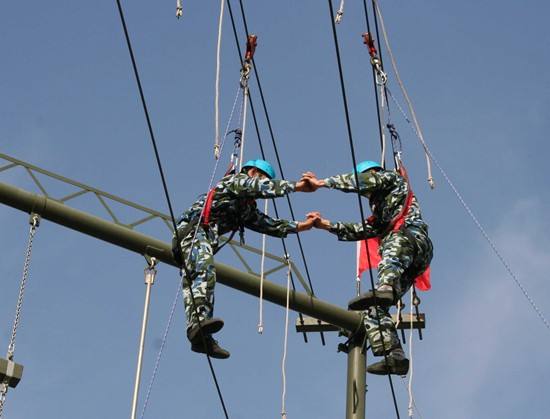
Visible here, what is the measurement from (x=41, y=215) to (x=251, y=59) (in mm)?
2621

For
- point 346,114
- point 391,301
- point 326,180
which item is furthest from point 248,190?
point 346,114

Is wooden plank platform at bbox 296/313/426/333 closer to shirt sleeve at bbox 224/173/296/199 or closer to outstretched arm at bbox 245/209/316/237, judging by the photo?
outstretched arm at bbox 245/209/316/237

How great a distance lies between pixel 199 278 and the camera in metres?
12.2

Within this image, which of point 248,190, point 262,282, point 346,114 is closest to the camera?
point 346,114

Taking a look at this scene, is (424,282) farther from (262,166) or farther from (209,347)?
(209,347)

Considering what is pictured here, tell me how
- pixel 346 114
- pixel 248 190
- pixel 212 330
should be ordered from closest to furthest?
pixel 346 114, pixel 212 330, pixel 248 190

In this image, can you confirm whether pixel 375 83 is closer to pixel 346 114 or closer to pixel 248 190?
pixel 248 190

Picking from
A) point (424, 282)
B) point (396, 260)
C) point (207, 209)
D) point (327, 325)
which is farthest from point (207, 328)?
point (327, 325)

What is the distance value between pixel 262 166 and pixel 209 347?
79.2 inches

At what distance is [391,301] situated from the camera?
40.0 feet

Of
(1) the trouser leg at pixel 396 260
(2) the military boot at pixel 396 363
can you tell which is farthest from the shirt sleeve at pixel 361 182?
(2) the military boot at pixel 396 363

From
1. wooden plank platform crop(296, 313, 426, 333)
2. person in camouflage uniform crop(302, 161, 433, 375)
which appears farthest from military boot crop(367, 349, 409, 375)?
wooden plank platform crop(296, 313, 426, 333)

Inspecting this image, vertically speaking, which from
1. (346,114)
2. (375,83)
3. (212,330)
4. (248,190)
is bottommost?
(212,330)

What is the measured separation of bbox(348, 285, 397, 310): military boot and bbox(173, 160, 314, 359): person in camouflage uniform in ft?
3.50
